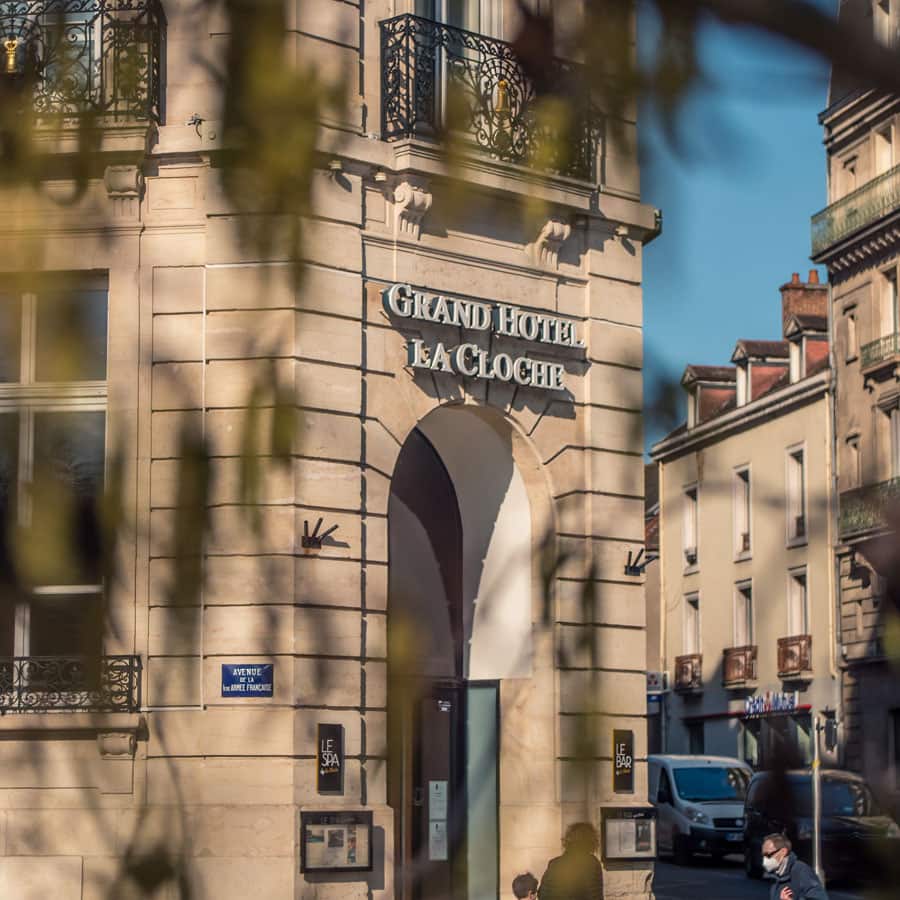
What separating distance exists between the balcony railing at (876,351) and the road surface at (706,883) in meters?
10.9

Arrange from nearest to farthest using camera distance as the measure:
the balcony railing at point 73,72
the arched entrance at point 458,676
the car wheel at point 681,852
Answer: the balcony railing at point 73,72
the arched entrance at point 458,676
the car wheel at point 681,852

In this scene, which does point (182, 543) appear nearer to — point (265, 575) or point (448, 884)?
point (265, 575)

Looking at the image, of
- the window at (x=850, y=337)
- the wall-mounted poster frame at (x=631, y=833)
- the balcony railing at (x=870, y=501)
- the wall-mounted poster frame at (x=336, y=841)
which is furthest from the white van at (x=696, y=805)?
the balcony railing at (x=870, y=501)

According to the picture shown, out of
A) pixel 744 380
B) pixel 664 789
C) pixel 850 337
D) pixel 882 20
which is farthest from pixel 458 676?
pixel 744 380

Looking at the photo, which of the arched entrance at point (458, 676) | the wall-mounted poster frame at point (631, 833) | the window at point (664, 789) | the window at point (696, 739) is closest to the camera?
the arched entrance at point (458, 676)

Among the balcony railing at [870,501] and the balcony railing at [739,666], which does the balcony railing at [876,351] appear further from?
the balcony railing at [870,501]

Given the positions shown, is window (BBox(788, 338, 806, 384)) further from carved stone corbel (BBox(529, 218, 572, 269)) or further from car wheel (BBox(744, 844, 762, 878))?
carved stone corbel (BBox(529, 218, 572, 269))

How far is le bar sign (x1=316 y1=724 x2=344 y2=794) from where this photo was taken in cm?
1702

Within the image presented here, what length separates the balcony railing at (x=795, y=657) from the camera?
154ft

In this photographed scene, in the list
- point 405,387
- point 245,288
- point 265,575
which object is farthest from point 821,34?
point 405,387

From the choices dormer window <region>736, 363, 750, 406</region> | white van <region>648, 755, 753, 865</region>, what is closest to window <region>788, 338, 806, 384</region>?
dormer window <region>736, 363, 750, 406</region>

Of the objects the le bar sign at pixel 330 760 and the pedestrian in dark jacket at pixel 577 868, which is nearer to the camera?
the pedestrian in dark jacket at pixel 577 868

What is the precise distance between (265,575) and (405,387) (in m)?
13.9

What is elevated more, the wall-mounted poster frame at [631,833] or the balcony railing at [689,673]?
the balcony railing at [689,673]
